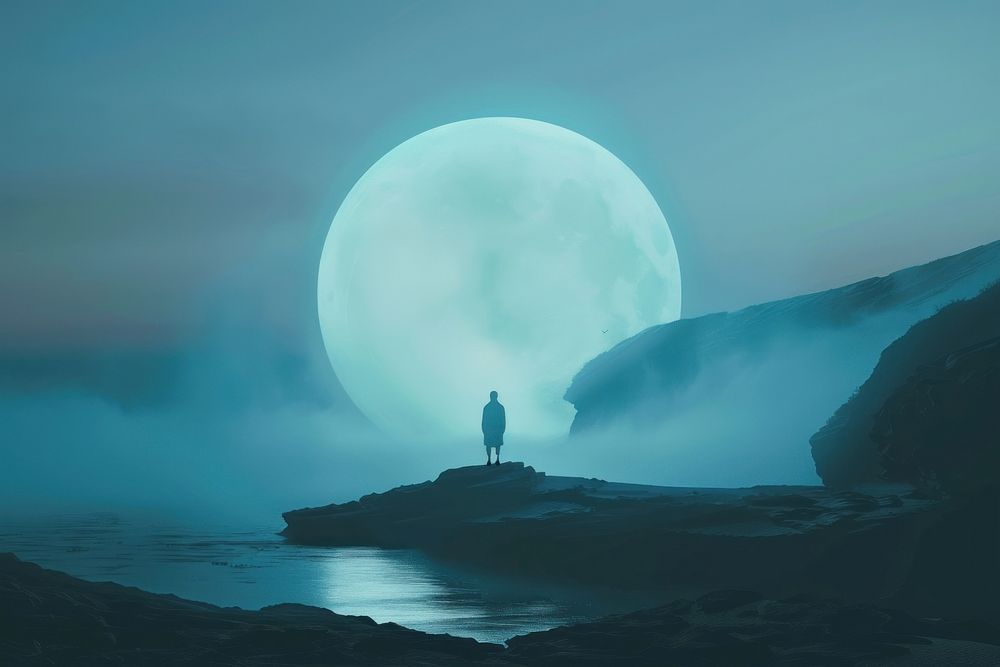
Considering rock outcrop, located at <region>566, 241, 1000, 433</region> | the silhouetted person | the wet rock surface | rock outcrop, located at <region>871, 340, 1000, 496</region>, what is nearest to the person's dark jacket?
the silhouetted person

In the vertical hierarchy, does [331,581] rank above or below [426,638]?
above

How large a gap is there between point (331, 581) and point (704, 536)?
25.9ft

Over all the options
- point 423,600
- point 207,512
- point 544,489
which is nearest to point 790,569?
point 423,600

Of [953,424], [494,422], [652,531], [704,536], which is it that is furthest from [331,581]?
[953,424]

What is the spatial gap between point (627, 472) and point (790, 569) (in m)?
28.1

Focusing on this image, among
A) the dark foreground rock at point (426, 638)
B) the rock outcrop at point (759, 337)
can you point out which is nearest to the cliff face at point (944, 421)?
the dark foreground rock at point (426, 638)

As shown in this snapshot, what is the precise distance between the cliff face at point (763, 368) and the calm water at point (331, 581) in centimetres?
1765

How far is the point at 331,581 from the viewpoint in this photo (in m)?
22.4

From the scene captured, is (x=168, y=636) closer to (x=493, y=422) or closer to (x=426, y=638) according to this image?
(x=426, y=638)

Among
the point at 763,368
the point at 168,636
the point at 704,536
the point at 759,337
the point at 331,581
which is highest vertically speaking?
the point at 759,337

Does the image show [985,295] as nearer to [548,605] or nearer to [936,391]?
[936,391]

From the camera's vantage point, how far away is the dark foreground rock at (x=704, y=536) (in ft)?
60.1

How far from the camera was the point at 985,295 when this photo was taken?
2809 centimetres

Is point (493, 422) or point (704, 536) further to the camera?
point (493, 422)
